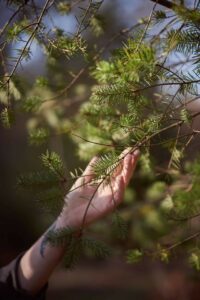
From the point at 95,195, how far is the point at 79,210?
10 cm

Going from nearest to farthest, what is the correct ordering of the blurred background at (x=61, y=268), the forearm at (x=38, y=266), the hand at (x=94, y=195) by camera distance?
the hand at (x=94, y=195) < the forearm at (x=38, y=266) < the blurred background at (x=61, y=268)

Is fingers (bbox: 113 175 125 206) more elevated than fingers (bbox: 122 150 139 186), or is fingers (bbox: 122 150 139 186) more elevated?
fingers (bbox: 122 150 139 186)

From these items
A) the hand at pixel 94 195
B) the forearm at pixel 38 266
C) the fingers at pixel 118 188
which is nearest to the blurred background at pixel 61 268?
the forearm at pixel 38 266

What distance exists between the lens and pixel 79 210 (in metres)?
0.98

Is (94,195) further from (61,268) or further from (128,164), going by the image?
(61,268)

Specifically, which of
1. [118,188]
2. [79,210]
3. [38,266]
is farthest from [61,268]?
[118,188]

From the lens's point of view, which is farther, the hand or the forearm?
the forearm

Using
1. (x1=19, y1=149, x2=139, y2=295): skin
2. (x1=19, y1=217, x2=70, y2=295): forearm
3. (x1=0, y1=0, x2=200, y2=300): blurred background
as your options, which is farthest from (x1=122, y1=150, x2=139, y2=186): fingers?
(x1=0, y1=0, x2=200, y2=300): blurred background

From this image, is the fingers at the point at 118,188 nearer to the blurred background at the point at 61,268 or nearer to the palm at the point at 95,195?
the palm at the point at 95,195

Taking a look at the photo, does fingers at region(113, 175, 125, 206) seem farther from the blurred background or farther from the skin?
the blurred background

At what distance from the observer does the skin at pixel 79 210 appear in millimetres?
769

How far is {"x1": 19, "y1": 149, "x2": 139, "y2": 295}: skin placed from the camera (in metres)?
0.77

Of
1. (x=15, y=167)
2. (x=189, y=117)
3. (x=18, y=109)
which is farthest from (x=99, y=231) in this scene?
Result: (x=15, y=167)

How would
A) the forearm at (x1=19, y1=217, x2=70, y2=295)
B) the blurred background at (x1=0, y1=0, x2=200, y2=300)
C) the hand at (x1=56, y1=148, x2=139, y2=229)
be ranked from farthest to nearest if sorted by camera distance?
the blurred background at (x1=0, y1=0, x2=200, y2=300)
the forearm at (x1=19, y1=217, x2=70, y2=295)
the hand at (x1=56, y1=148, x2=139, y2=229)
